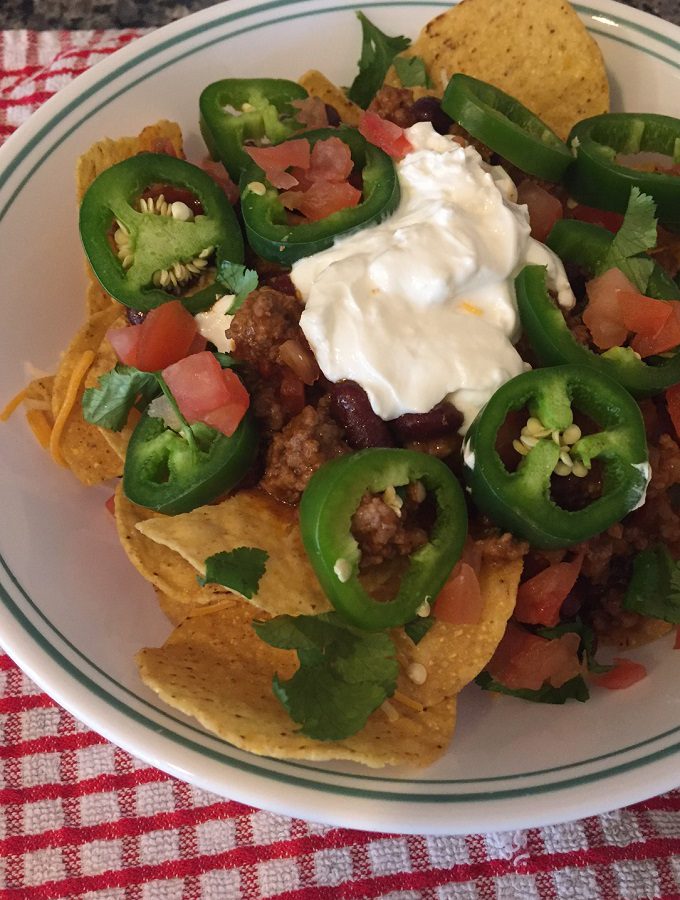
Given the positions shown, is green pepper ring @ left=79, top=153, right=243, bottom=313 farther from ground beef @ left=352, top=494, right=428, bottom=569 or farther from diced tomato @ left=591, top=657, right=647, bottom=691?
diced tomato @ left=591, top=657, right=647, bottom=691

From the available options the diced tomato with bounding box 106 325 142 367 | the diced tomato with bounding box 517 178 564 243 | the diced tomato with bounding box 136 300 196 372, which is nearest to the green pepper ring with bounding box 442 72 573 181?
the diced tomato with bounding box 517 178 564 243

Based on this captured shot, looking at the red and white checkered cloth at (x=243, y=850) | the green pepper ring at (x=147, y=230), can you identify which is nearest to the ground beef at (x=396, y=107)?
the green pepper ring at (x=147, y=230)

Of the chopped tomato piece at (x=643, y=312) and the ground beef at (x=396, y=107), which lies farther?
the ground beef at (x=396, y=107)

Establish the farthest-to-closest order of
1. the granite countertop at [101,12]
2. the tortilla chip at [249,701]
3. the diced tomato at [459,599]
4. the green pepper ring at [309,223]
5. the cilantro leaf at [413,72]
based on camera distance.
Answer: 1. the granite countertop at [101,12]
2. the cilantro leaf at [413,72]
3. the green pepper ring at [309,223]
4. the diced tomato at [459,599]
5. the tortilla chip at [249,701]

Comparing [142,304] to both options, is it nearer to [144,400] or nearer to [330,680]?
[144,400]

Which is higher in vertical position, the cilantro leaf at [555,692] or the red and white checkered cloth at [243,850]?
the cilantro leaf at [555,692]

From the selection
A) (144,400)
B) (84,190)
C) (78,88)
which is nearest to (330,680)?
(144,400)

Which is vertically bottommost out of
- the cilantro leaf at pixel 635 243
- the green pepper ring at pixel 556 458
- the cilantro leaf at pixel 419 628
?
the cilantro leaf at pixel 419 628

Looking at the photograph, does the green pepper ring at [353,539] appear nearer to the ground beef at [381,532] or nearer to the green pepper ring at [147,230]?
the ground beef at [381,532]
